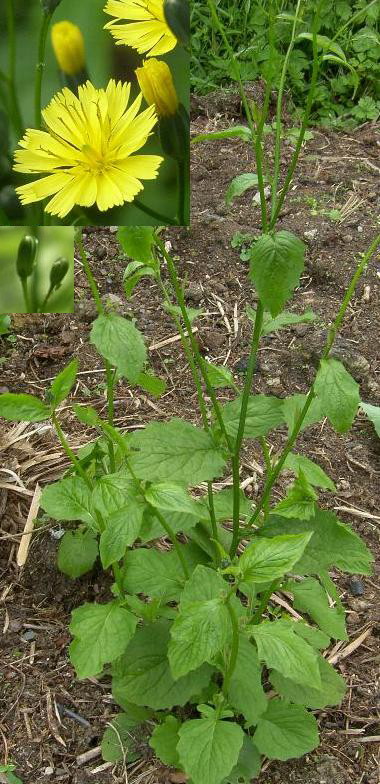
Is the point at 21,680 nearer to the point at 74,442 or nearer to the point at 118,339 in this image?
the point at 74,442

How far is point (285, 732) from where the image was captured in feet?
3.87

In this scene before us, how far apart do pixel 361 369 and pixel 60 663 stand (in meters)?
0.94

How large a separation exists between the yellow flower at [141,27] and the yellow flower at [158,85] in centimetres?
4

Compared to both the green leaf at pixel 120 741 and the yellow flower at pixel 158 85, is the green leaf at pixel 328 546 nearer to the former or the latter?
the green leaf at pixel 120 741

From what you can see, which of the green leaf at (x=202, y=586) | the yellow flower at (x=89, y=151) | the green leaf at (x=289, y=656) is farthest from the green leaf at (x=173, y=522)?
the yellow flower at (x=89, y=151)

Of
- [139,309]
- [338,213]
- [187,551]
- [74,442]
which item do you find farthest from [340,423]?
[338,213]

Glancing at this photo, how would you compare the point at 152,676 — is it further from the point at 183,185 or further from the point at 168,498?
the point at 183,185

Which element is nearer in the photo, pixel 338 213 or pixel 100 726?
pixel 100 726

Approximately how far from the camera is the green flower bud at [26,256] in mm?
1454

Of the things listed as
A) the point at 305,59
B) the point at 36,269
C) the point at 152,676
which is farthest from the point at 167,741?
the point at 305,59

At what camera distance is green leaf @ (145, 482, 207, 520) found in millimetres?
951

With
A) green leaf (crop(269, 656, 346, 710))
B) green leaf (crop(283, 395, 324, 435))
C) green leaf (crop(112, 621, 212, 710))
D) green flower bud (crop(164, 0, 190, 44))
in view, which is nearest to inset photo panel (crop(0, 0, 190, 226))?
green flower bud (crop(164, 0, 190, 44))

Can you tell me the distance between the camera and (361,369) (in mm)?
1934

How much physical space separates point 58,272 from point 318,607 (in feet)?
2.22
